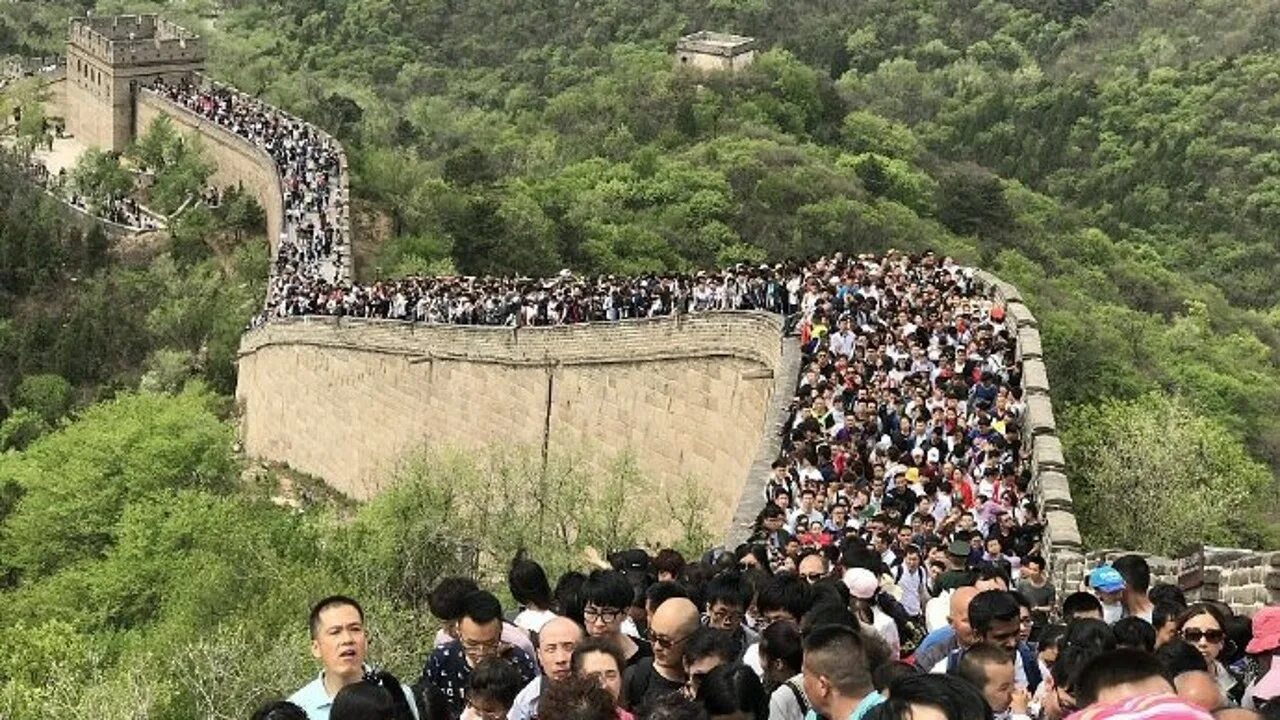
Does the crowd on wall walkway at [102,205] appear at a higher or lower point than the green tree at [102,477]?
higher

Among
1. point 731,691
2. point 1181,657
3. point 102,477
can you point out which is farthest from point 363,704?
point 102,477

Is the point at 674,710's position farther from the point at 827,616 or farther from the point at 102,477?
the point at 102,477

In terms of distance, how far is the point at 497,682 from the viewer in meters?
9.64

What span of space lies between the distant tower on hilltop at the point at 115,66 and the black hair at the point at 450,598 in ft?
188

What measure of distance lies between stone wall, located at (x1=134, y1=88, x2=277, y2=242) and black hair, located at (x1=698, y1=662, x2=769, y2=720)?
4023 centimetres

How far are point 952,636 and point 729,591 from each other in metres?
1.14

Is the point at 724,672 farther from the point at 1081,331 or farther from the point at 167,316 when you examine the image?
the point at 167,316

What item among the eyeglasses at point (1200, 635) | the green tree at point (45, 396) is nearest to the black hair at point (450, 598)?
the eyeglasses at point (1200, 635)

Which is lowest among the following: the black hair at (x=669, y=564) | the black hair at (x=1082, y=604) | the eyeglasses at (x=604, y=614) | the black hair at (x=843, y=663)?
the black hair at (x=669, y=564)

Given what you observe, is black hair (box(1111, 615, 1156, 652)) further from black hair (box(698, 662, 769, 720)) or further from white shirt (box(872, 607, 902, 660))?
black hair (box(698, 662, 769, 720))

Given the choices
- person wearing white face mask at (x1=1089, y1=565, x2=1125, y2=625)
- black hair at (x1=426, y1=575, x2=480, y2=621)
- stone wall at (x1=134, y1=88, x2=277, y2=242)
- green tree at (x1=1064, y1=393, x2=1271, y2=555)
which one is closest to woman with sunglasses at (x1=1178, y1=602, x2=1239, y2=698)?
person wearing white face mask at (x1=1089, y1=565, x2=1125, y2=625)

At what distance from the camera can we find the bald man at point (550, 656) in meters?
9.97

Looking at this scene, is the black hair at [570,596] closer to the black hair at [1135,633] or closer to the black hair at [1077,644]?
the black hair at [1077,644]

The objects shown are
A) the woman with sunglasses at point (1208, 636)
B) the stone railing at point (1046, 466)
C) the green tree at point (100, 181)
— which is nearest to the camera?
the woman with sunglasses at point (1208, 636)
